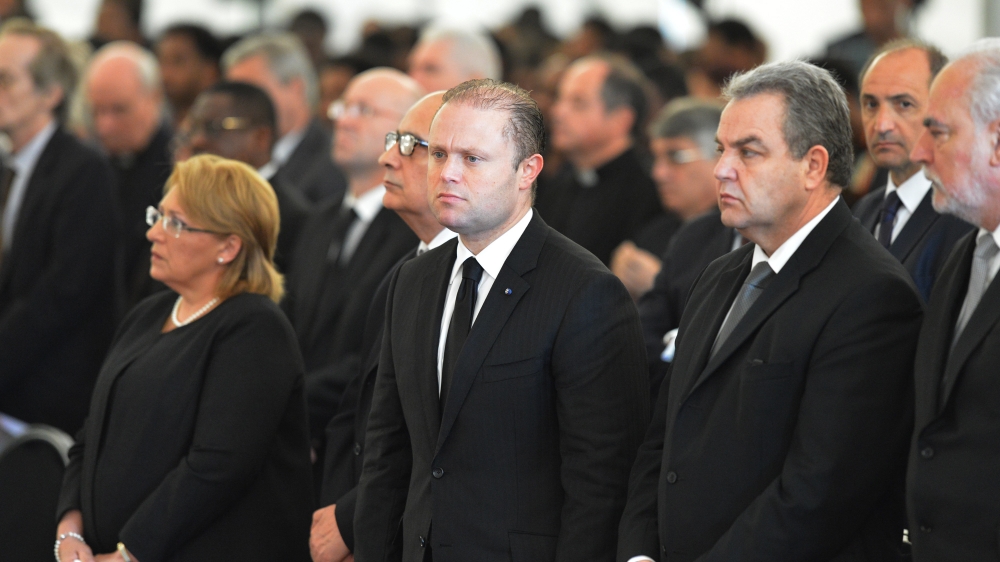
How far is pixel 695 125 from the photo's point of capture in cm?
496

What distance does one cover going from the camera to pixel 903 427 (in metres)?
2.43

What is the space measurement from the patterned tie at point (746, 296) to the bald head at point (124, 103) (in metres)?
4.16

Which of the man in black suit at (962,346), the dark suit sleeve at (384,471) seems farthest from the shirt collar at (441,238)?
the man in black suit at (962,346)

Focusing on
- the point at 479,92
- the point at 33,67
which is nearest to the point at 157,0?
the point at 33,67

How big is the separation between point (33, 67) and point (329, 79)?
9.05ft

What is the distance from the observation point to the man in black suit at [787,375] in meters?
2.37

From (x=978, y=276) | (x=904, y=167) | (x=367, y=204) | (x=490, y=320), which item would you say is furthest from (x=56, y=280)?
(x=978, y=276)

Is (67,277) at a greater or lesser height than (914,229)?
lesser

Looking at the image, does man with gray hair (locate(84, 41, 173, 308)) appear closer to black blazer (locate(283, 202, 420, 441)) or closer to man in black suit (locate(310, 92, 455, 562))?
black blazer (locate(283, 202, 420, 441))

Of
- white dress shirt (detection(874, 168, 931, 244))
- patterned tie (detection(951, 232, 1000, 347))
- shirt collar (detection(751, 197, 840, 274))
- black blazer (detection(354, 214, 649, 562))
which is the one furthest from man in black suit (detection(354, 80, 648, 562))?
white dress shirt (detection(874, 168, 931, 244))

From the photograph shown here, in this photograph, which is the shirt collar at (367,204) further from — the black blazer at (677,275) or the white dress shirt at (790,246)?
the white dress shirt at (790,246)

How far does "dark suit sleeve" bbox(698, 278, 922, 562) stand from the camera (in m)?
2.35

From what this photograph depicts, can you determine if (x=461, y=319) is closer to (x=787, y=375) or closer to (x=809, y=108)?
(x=787, y=375)

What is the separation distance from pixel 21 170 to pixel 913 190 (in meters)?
3.75
